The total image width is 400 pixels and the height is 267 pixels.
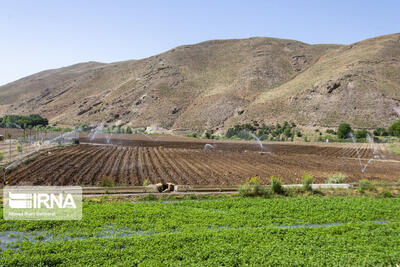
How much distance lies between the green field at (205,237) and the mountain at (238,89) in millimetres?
67501

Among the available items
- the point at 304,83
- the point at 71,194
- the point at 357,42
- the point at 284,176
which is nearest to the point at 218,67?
the point at 304,83

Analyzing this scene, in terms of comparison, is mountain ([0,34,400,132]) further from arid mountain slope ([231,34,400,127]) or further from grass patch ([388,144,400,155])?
grass patch ([388,144,400,155])

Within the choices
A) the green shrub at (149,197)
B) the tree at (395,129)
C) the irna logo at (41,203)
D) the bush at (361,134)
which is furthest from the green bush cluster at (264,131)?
the irna logo at (41,203)

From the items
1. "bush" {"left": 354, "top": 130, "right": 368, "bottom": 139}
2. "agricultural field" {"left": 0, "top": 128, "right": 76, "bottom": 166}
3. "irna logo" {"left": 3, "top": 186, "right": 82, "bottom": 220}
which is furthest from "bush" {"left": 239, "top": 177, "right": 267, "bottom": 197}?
"bush" {"left": 354, "top": 130, "right": 368, "bottom": 139}

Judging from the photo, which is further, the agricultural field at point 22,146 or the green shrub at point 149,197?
the agricultural field at point 22,146

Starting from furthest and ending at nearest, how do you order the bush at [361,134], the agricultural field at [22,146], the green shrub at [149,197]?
the bush at [361,134] < the agricultural field at [22,146] < the green shrub at [149,197]

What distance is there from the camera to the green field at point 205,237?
820cm

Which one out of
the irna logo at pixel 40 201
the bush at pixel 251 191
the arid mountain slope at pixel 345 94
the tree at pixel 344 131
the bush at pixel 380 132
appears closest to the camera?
the irna logo at pixel 40 201

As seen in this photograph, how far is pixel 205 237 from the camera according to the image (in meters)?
9.58

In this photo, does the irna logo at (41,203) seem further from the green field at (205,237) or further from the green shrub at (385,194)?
the green shrub at (385,194)

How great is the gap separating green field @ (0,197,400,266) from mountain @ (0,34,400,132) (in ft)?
221

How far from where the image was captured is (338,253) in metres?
9.05

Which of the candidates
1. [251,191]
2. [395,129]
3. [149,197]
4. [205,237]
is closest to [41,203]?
[149,197]

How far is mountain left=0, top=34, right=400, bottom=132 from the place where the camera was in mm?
80312
